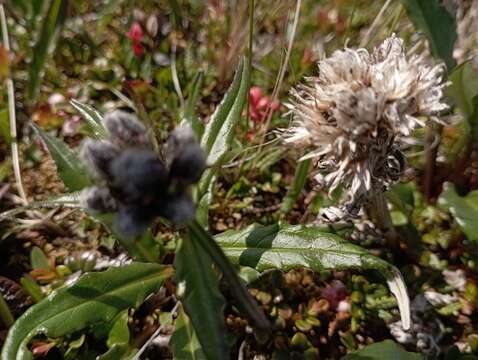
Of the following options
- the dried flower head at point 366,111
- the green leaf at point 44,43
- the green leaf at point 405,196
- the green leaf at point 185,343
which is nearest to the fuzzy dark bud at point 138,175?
the dried flower head at point 366,111

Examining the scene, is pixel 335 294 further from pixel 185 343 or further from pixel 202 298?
pixel 202 298

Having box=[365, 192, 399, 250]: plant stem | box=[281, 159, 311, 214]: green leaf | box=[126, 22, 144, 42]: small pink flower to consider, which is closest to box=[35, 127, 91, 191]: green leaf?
box=[281, 159, 311, 214]: green leaf

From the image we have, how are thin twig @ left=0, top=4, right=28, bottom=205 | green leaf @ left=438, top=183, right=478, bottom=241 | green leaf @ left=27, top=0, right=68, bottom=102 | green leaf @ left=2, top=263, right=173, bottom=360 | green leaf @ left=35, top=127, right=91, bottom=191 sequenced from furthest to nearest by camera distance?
green leaf @ left=27, top=0, right=68, bottom=102 → thin twig @ left=0, top=4, right=28, bottom=205 → green leaf @ left=438, top=183, right=478, bottom=241 → green leaf @ left=35, top=127, right=91, bottom=191 → green leaf @ left=2, top=263, right=173, bottom=360

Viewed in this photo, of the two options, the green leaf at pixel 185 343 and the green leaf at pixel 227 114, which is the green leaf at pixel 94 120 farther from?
the green leaf at pixel 185 343

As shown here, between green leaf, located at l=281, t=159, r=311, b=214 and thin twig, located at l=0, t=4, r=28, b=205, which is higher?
thin twig, located at l=0, t=4, r=28, b=205

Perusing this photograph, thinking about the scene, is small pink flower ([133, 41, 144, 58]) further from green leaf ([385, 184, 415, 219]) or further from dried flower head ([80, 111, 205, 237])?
dried flower head ([80, 111, 205, 237])

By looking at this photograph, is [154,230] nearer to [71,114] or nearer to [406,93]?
[71,114]
